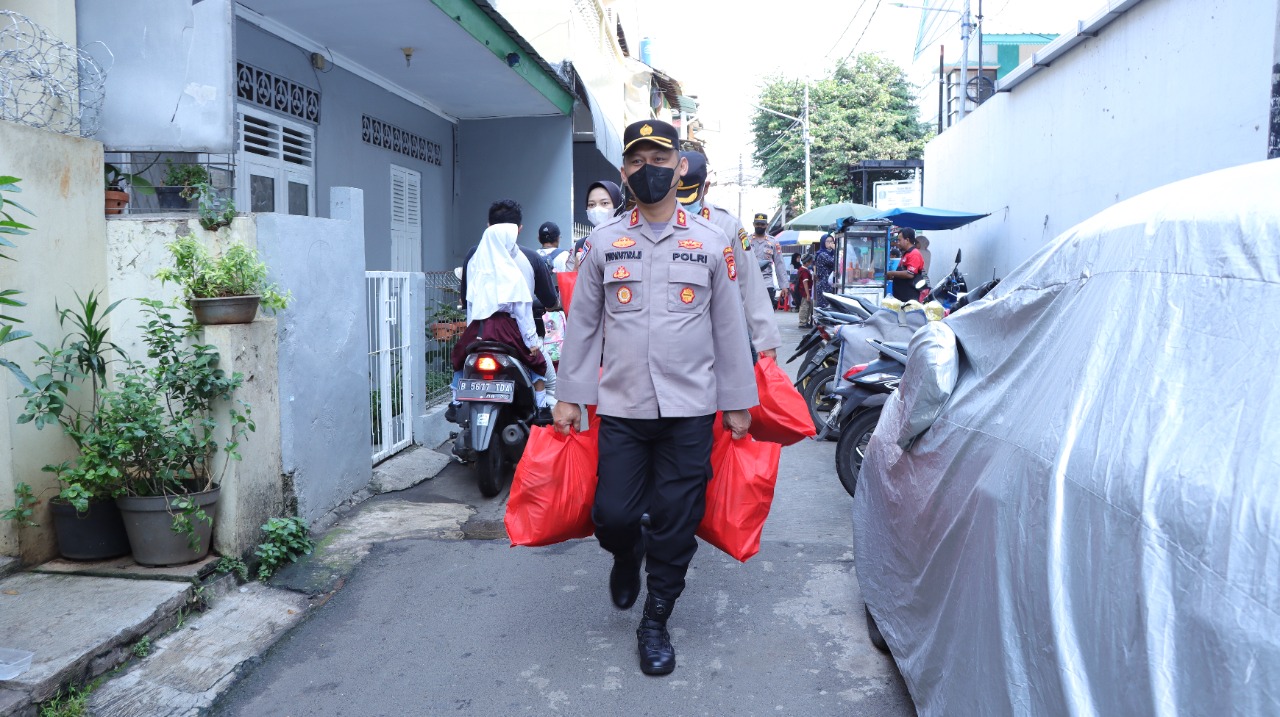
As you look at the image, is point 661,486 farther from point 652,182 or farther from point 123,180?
point 123,180

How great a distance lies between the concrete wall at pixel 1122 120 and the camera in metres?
8.11

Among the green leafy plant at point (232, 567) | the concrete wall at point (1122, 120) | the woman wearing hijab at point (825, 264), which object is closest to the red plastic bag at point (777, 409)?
the green leafy plant at point (232, 567)

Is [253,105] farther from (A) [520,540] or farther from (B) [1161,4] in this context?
(B) [1161,4]

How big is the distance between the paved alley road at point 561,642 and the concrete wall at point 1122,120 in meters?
3.89

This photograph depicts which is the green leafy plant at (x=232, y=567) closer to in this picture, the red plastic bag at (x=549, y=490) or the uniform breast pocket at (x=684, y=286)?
the red plastic bag at (x=549, y=490)

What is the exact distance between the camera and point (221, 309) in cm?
428

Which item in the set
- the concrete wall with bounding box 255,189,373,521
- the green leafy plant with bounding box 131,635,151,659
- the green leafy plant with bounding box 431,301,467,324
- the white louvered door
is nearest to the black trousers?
the green leafy plant with bounding box 131,635,151,659

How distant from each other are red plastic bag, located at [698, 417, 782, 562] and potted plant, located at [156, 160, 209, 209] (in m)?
2.89

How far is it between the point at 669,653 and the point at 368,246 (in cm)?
661

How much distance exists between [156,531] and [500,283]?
2.55 metres

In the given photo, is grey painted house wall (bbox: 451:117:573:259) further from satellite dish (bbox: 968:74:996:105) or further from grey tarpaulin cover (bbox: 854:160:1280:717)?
satellite dish (bbox: 968:74:996:105)

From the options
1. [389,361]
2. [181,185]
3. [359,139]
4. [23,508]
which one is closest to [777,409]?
[23,508]

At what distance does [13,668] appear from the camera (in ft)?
9.91

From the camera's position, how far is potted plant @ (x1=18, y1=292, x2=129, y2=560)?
3877 millimetres
